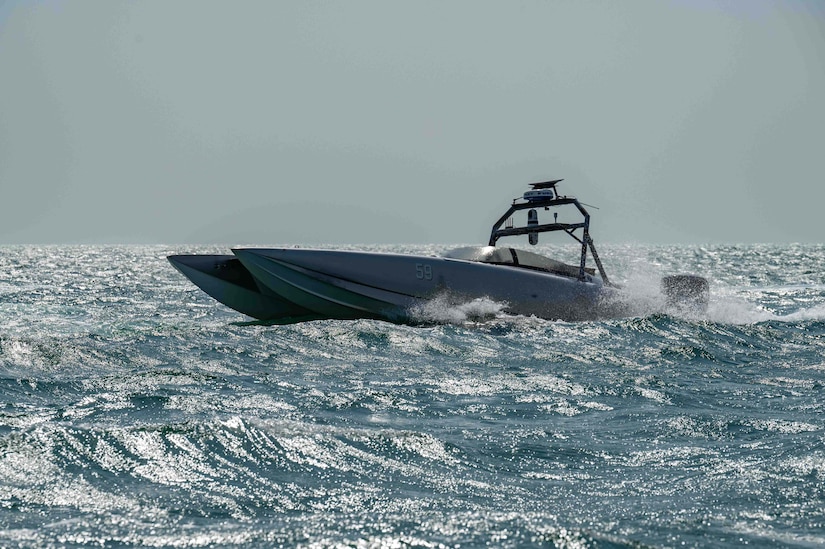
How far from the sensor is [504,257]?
21.0m

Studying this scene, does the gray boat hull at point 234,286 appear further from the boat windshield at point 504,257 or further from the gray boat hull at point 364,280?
the boat windshield at point 504,257

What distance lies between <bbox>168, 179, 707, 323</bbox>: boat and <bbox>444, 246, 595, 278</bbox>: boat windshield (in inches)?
0.9

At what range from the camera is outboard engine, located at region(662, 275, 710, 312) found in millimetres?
23719

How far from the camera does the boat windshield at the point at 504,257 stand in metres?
20.8

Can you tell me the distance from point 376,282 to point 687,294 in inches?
348

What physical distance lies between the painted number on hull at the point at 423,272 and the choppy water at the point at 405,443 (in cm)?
325

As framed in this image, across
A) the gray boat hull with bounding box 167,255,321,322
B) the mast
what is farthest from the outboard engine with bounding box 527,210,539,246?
the gray boat hull with bounding box 167,255,321,322

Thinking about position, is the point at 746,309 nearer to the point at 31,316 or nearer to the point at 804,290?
the point at 804,290

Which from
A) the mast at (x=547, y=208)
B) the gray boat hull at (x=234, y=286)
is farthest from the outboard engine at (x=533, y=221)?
the gray boat hull at (x=234, y=286)

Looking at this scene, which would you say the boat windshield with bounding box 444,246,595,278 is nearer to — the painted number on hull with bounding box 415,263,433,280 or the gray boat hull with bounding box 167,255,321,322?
the painted number on hull with bounding box 415,263,433,280

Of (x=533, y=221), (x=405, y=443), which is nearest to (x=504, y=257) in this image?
Result: (x=533, y=221)

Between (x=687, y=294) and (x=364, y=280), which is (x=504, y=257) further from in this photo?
(x=687, y=294)

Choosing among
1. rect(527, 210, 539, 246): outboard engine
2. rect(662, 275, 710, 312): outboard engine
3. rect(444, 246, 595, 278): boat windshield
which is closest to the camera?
rect(444, 246, 595, 278): boat windshield

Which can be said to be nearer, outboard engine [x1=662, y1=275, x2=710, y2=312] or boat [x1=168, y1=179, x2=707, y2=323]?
boat [x1=168, y1=179, x2=707, y2=323]
